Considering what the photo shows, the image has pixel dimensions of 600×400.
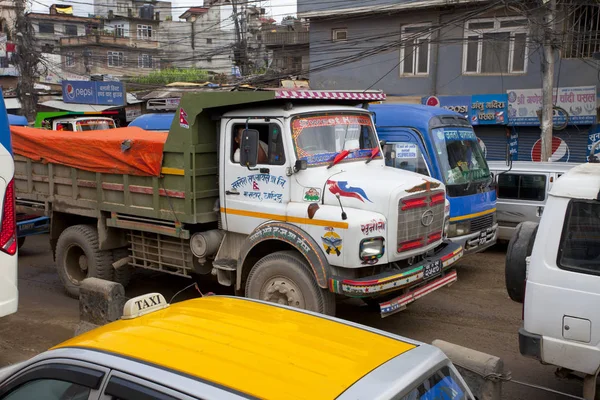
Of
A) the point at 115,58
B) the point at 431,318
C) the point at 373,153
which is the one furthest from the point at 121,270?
the point at 115,58

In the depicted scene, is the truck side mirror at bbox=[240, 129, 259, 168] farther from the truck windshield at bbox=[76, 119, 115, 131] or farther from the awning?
the awning

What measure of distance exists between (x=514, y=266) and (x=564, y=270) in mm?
636

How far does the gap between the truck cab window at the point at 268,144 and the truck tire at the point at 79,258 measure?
275 cm

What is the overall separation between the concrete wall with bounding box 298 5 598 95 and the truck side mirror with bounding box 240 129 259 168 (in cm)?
1010

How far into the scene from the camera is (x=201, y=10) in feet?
229

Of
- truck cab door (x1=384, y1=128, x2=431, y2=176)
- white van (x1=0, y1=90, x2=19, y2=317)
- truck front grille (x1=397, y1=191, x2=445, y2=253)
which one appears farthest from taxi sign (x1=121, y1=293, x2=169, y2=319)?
truck cab door (x1=384, y1=128, x2=431, y2=176)

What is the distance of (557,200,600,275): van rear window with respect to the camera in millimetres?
4086

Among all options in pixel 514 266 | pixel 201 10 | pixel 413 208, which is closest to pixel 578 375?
pixel 514 266

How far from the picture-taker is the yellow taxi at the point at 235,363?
217 cm

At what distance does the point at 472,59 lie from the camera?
16.9 metres

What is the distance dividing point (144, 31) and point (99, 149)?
57.0 meters

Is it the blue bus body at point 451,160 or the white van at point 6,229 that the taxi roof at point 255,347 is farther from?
the blue bus body at point 451,160

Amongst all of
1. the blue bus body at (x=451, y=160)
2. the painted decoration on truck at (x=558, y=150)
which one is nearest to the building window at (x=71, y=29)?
the painted decoration on truck at (x=558, y=150)

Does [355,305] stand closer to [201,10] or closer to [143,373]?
[143,373]
